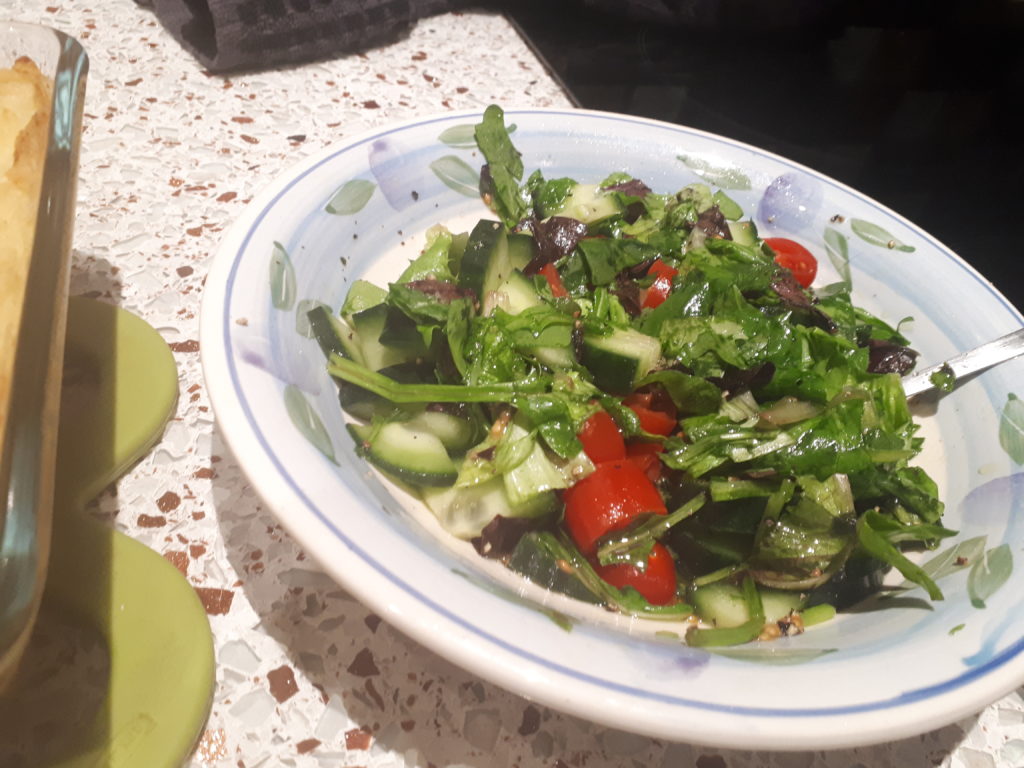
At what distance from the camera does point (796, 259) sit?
1.58 metres

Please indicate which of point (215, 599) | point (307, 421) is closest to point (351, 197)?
point (307, 421)

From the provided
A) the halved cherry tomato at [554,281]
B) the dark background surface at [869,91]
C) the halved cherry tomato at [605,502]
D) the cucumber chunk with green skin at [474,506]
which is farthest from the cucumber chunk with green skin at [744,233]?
the cucumber chunk with green skin at [474,506]

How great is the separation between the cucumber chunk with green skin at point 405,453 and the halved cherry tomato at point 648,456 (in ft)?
1.05

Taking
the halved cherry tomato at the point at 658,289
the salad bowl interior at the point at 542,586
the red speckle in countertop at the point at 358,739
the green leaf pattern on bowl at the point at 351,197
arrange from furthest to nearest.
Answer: the halved cherry tomato at the point at 658,289
the green leaf pattern on bowl at the point at 351,197
the red speckle in countertop at the point at 358,739
the salad bowl interior at the point at 542,586

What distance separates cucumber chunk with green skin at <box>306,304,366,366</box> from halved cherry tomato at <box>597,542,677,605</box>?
55 centimetres

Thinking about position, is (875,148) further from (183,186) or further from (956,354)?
(183,186)

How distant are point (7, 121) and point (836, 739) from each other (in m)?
1.49

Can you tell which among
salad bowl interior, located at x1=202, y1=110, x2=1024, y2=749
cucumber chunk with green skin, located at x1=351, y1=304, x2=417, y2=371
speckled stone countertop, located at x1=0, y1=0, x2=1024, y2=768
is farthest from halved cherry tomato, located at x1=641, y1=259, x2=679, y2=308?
speckled stone countertop, located at x1=0, y1=0, x2=1024, y2=768

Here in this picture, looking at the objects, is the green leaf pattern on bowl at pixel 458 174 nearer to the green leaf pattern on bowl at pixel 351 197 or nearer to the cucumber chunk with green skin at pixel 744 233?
the green leaf pattern on bowl at pixel 351 197

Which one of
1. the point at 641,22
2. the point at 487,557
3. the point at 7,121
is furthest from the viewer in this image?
the point at 641,22

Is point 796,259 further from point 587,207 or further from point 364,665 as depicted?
point 364,665

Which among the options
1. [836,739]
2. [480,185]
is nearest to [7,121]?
[480,185]

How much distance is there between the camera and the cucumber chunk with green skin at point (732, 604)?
39.1 inches

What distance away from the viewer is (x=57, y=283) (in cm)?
90
